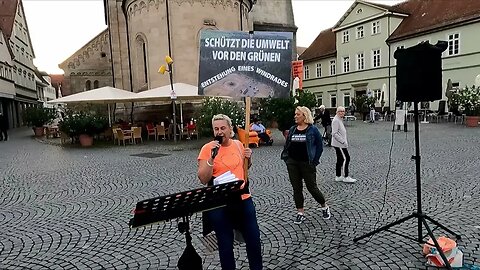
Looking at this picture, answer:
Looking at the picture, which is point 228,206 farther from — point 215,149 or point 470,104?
point 470,104

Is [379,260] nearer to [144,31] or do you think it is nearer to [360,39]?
[144,31]

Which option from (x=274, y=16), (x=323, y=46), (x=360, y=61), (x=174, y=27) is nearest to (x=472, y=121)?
(x=174, y=27)

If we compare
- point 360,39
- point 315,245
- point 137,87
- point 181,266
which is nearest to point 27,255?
point 181,266

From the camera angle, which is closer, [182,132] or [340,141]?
[340,141]

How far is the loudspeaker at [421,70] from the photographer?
4254 mm

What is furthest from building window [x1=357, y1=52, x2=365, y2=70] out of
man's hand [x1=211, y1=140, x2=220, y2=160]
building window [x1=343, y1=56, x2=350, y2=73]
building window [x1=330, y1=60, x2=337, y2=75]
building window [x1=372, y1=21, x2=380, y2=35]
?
man's hand [x1=211, y1=140, x2=220, y2=160]

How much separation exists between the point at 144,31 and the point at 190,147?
11.2 meters

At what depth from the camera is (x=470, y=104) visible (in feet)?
74.0

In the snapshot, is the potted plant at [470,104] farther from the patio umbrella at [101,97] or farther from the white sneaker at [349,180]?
the patio umbrella at [101,97]

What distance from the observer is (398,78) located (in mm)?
4484

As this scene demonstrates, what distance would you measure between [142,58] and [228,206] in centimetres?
2366

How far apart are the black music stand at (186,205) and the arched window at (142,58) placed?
73.4 ft

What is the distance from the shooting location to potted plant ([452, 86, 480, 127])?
21.8 metres

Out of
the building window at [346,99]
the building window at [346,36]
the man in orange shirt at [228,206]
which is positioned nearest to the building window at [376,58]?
the building window at [346,36]
